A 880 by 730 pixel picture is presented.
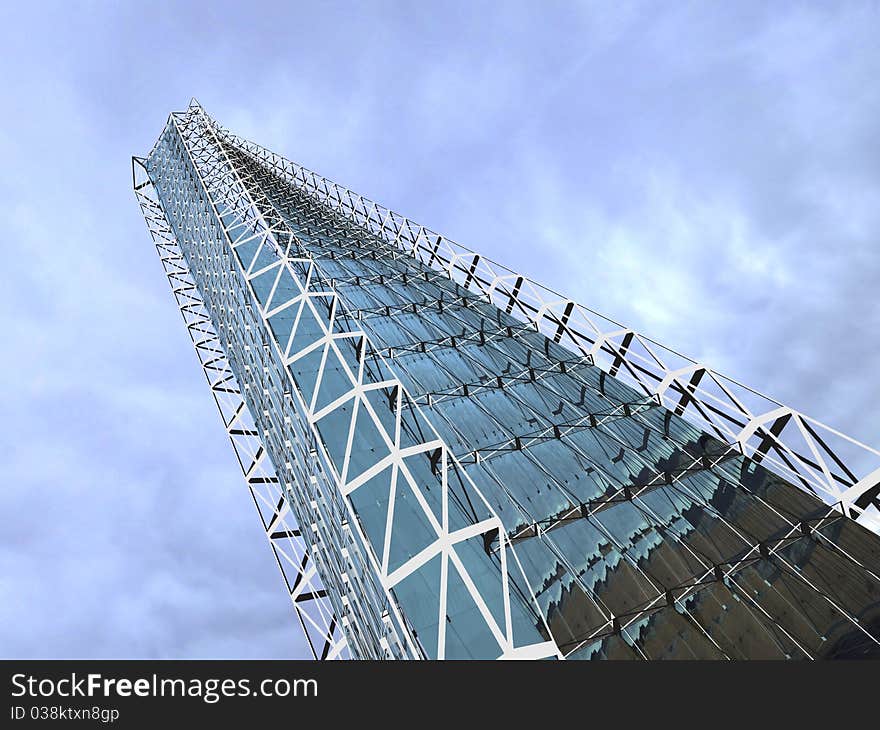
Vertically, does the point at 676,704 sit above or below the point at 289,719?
below

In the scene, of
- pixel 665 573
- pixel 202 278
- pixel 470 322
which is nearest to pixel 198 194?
pixel 202 278

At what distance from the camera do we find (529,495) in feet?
63.9

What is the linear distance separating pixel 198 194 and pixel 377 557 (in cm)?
4512

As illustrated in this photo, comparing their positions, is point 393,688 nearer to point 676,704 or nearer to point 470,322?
point 676,704

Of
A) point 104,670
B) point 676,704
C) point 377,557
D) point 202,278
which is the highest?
point 202,278

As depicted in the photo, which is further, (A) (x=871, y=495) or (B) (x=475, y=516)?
(A) (x=871, y=495)

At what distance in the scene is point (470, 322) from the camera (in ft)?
109

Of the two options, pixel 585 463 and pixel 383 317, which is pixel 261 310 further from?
pixel 585 463

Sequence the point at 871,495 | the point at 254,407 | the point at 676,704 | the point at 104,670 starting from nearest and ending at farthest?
the point at 676,704 < the point at 104,670 < the point at 871,495 < the point at 254,407

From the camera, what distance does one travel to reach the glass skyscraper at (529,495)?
1508cm

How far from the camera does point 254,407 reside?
43438 mm

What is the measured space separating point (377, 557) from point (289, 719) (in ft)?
19.5

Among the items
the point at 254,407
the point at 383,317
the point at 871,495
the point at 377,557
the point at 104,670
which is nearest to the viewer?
the point at 104,670

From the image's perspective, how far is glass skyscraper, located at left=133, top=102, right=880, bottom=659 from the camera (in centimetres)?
1508
